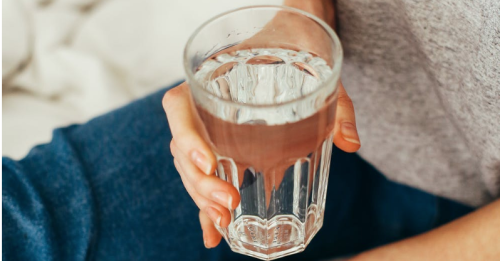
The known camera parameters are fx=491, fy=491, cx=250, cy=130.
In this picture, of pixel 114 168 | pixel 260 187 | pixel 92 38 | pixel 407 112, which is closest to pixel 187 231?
pixel 114 168

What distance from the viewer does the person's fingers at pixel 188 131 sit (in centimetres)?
41

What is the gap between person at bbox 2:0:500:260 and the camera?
556mm

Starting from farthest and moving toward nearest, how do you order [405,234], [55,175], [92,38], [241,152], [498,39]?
1. [92,38]
2. [405,234]
3. [55,175]
4. [498,39]
5. [241,152]

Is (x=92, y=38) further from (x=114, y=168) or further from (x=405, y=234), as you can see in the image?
(x=405, y=234)

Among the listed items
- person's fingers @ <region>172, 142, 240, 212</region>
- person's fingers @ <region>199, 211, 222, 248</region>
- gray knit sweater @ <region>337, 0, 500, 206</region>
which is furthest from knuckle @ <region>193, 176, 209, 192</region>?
gray knit sweater @ <region>337, 0, 500, 206</region>

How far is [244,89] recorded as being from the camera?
438mm

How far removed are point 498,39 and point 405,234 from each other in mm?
399

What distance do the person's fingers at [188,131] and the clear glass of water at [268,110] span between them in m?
0.01

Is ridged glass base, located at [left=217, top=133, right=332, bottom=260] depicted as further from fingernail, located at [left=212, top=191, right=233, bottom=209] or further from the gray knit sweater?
the gray knit sweater

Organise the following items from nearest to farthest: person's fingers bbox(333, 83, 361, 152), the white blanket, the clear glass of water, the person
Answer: the clear glass of water, person's fingers bbox(333, 83, 361, 152), the person, the white blanket

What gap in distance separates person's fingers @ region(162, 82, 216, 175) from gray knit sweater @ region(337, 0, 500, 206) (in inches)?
11.7

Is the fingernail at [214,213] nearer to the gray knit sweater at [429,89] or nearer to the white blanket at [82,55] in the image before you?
the gray knit sweater at [429,89]

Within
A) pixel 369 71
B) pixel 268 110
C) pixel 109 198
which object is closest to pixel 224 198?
pixel 268 110

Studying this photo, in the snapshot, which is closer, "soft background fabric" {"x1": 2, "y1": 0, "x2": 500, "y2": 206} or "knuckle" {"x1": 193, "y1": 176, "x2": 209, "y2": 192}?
"knuckle" {"x1": 193, "y1": 176, "x2": 209, "y2": 192}
